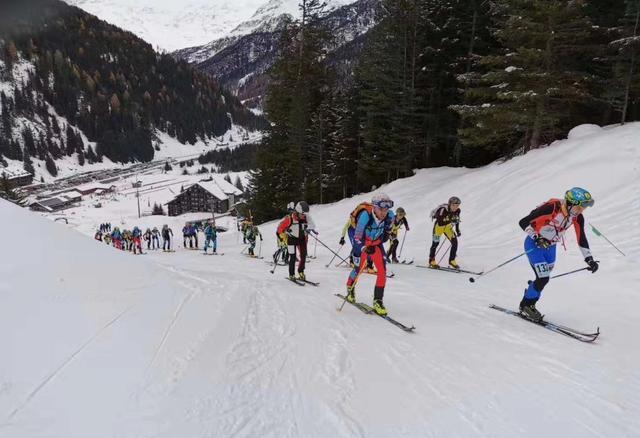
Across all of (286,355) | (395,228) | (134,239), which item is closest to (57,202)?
(134,239)

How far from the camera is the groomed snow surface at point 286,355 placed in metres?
3.98

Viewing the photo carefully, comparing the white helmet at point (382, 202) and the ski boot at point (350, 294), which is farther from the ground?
the white helmet at point (382, 202)

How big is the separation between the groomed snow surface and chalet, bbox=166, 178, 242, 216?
310ft

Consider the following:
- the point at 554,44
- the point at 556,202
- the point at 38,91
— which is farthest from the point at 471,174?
the point at 38,91

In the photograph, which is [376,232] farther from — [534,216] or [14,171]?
[14,171]

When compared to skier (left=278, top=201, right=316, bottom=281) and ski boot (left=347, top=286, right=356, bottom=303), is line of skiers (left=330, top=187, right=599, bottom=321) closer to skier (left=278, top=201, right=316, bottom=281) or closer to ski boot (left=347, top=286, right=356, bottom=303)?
ski boot (left=347, top=286, right=356, bottom=303)

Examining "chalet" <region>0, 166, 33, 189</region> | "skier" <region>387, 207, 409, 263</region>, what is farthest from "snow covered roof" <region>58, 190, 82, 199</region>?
"skier" <region>387, 207, 409, 263</region>

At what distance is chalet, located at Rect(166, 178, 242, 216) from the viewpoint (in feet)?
333

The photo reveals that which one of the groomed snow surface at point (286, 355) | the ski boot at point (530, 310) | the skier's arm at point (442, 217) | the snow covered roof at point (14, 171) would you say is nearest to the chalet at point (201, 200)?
the snow covered roof at point (14, 171)

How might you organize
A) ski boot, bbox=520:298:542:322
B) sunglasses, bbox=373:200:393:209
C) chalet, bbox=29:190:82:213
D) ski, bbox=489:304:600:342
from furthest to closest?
1. chalet, bbox=29:190:82:213
2. sunglasses, bbox=373:200:393:209
3. ski boot, bbox=520:298:542:322
4. ski, bbox=489:304:600:342

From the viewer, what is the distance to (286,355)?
224 inches

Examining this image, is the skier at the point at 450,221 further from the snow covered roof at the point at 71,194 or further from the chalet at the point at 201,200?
the snow covered roof at the point at 71,194

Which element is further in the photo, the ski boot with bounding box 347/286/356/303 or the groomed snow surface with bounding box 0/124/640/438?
the ski boot with bounding box 347/286/356/303

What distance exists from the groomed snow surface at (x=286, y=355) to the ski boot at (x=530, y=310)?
0.19 meters
